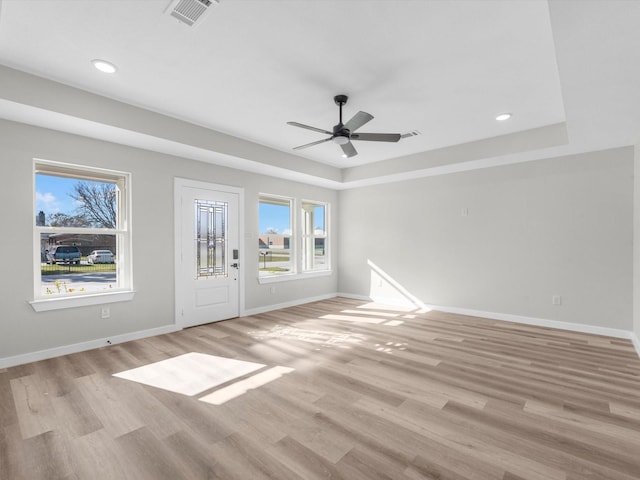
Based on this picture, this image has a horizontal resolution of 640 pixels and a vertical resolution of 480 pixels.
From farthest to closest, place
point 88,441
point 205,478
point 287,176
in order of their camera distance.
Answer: point 287,176 < point 88,441 < point 205,478

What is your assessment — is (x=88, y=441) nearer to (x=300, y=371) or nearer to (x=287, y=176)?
(x=300, y=371)

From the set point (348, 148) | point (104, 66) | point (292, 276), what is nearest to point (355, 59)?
point (348, 148)

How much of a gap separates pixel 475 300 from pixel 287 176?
403cm

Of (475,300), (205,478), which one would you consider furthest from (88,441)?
(475,300)

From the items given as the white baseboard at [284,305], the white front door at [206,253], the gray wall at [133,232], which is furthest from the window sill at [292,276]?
the white front door at [206,253]

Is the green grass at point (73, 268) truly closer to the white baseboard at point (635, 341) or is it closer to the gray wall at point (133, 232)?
the gray wall at point (133, 232)

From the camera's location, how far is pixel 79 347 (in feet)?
11.9

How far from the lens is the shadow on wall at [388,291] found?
6096 mm

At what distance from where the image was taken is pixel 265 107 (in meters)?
3.70

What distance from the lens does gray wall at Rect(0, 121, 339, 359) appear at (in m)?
3.24

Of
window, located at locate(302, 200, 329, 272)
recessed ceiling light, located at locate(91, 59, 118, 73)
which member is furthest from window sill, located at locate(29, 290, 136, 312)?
window, located at locate(302, 200, 329, 272)

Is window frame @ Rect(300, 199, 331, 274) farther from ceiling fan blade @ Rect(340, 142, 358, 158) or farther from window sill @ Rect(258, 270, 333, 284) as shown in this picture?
ceiling fan blade @ Rect(340, 142, 358, 158)

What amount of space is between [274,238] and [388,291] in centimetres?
258

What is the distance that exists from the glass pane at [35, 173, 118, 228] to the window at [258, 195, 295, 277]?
2.34 meters
